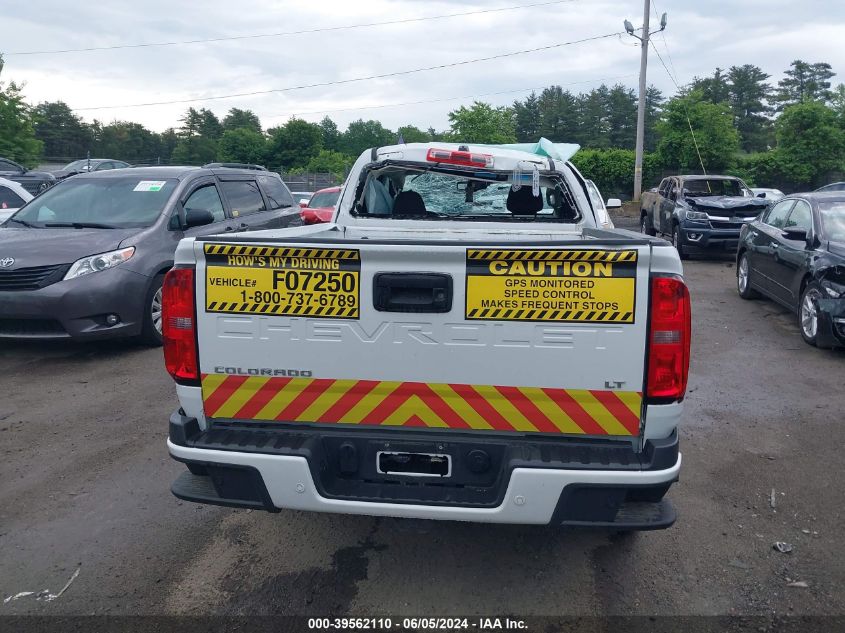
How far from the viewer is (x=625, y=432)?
9.36ft

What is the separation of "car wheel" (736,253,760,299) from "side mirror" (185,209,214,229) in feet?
24.7

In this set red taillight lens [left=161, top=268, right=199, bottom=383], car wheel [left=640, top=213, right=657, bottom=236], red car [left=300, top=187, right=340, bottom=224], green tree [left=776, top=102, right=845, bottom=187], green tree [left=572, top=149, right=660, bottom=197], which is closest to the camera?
red taillight lens [left=161, top=268, right=199, bottom=383]

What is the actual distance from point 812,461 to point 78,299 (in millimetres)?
6364

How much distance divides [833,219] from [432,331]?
7007 millimetres

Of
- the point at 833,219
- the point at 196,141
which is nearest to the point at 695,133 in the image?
the point at 833,219

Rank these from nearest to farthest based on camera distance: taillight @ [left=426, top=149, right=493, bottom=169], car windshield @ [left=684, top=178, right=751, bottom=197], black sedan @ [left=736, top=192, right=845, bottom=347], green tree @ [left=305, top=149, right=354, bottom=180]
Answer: taillight @ [left=426, top=149, right=493, bottom=169], black sedan @ [left=736, top=192, right=845, bottom=347], car windshield @ [left=684, top=178, right=751, bottom=197], green tree @ [left=305, top=149, right=354, bottom=180]

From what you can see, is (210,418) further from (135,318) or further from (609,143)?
(609,143)

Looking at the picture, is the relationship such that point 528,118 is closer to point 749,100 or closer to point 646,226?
point 749,100

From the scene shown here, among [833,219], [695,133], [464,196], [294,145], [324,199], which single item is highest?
[294,145]

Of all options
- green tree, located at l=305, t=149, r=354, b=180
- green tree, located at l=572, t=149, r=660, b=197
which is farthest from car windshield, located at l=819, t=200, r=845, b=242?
green tree, located at l=305, t=149, r=354, b=180

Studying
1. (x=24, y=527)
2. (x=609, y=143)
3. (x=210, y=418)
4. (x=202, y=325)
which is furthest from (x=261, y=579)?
(x=609, y=143)

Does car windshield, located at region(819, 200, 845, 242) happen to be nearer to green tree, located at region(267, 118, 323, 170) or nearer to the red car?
the red car

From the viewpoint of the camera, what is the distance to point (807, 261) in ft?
25.8

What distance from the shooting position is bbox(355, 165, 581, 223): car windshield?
5.13m
